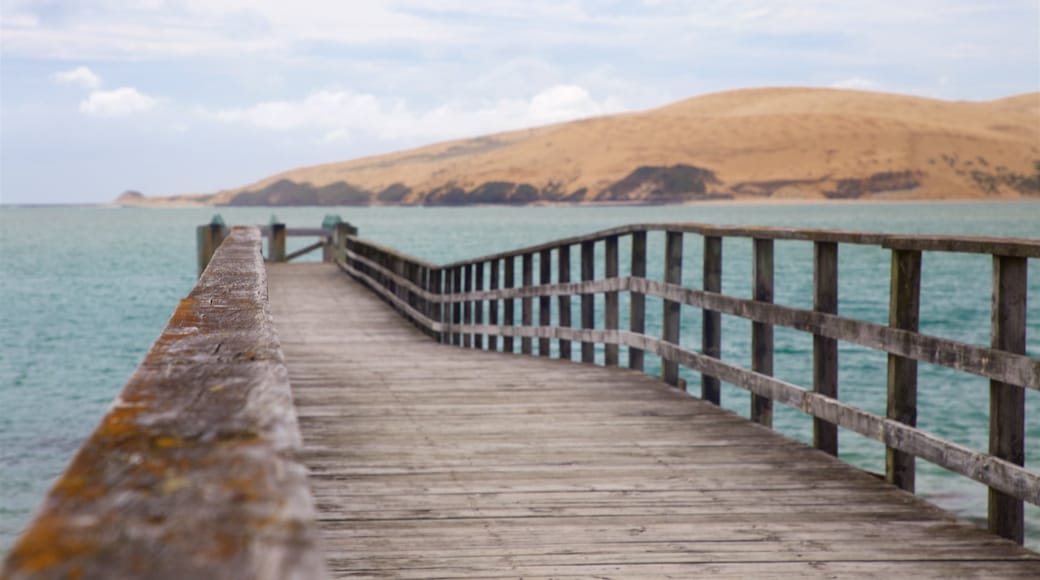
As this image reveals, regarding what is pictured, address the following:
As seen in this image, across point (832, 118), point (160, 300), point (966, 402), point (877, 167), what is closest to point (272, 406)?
point (966, 402)

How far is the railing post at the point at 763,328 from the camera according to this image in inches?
238

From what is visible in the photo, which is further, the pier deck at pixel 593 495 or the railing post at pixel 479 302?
the railing post at pixel 479 302

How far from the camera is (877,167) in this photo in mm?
184625

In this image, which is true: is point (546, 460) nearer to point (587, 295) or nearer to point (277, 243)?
point (587, 295)

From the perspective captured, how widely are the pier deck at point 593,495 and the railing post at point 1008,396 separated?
0.11 meters

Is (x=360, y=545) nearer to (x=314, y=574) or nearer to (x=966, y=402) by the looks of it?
(x=314, y=574)

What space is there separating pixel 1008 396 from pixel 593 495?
5.21 feet

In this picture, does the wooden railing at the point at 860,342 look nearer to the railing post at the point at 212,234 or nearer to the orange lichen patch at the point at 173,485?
the orange lichen patch at the point at 173,485

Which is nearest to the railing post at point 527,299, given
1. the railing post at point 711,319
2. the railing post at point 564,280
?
the railing post at point 564,280

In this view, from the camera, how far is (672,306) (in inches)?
299

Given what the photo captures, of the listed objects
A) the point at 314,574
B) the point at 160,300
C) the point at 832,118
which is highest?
Answer: the point at 832,118

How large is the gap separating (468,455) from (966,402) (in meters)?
17.6

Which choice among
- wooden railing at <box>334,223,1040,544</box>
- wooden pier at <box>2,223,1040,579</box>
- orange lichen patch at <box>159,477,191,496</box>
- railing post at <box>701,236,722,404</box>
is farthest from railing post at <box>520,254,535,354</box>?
orange lichen patch at <box>159,477,191,496</box>

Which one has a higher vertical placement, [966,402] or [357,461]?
[357,461]
